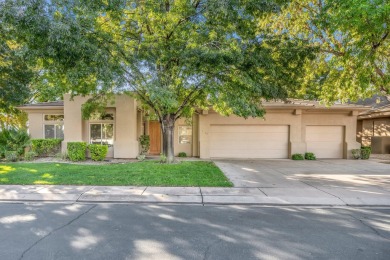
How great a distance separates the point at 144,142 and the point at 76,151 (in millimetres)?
4201

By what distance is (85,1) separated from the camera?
25.4ft

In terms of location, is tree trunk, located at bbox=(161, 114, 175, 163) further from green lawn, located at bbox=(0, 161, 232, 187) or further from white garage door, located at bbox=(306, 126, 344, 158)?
white garage door, located at bbox=(306, 126, 344, 158)

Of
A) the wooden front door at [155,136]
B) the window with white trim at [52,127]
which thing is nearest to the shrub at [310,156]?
the wooden front door at [155,136]

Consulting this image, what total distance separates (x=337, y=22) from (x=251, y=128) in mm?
9125

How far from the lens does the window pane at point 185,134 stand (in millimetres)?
Result: 16656

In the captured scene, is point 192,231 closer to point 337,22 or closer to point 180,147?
point 337,22

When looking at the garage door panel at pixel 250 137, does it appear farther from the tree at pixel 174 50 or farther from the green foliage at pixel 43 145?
the green foliage at pixel 43 145

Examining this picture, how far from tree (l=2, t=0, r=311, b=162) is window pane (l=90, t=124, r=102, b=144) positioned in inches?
185

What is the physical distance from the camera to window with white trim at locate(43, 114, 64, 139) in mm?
16016

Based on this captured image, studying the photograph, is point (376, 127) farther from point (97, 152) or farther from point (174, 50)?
point (97, 152)

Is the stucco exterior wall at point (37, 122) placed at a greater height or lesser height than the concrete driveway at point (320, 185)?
greater

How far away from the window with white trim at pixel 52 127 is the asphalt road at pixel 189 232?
437 inches

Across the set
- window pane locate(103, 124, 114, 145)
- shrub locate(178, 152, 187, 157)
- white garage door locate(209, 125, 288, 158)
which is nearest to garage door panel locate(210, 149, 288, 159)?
white garage door locate(209, 125, 288, 158)

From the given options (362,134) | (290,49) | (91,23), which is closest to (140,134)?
(91,23)
